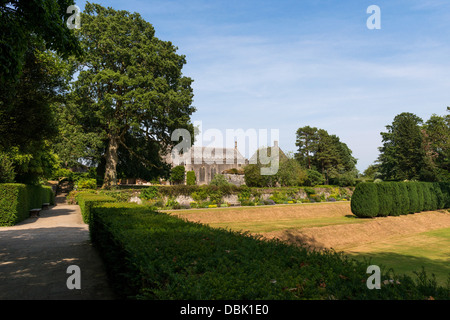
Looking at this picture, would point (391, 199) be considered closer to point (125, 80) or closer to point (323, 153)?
point (125, 80)

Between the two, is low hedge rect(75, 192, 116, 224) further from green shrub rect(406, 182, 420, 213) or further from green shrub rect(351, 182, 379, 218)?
green shrub rect(406, 182, 420, 213)

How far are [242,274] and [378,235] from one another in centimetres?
1679

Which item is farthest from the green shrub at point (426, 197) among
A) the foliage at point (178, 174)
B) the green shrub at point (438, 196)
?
the foliage at point (178, 174)

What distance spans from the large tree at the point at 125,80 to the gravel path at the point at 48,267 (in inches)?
692

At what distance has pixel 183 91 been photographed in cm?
3164

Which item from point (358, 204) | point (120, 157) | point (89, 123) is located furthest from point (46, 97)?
point (120, 157)

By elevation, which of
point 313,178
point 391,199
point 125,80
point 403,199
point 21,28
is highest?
point 125,80

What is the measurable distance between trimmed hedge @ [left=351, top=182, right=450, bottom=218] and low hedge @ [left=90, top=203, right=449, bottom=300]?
19.5 metres

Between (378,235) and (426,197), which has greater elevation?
(426,197)

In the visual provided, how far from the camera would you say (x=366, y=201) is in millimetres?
21094

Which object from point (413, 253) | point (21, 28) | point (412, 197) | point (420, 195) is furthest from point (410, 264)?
point (420, 195)

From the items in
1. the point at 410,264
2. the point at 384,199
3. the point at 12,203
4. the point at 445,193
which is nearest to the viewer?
the point at 410,264

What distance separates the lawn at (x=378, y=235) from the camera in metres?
11.1

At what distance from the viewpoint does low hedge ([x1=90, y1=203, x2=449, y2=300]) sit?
2.49m
